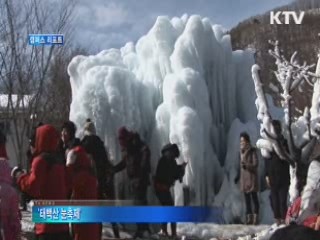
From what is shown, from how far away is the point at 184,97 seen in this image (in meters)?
7.64

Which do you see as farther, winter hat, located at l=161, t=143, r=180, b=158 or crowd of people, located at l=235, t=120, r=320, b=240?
winter hat, located at l=161, t=143, r=180, b=158

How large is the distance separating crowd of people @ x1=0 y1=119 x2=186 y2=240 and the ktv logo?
1885 millimetres

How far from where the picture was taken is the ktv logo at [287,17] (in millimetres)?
6352

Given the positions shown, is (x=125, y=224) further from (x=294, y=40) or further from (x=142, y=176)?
(x=294, y=40)

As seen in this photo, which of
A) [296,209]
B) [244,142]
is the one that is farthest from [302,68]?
[296,209]

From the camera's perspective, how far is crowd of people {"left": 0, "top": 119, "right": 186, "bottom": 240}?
16.0 feet

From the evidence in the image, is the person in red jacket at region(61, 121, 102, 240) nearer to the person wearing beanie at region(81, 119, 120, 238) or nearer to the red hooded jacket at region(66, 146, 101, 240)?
the red hooded jacket at region(66, 146, 101, 240)

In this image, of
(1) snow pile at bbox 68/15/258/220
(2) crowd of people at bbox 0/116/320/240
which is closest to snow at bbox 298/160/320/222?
(2) crowd of people at bbox 0/116/320/240

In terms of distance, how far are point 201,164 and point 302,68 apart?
5.90 feet

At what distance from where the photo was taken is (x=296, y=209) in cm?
421

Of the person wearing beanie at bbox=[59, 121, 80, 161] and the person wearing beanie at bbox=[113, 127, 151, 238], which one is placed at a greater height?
the person wearing beanie at bbox=[59, 121, 80, 161]

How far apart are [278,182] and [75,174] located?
2.52 meters
